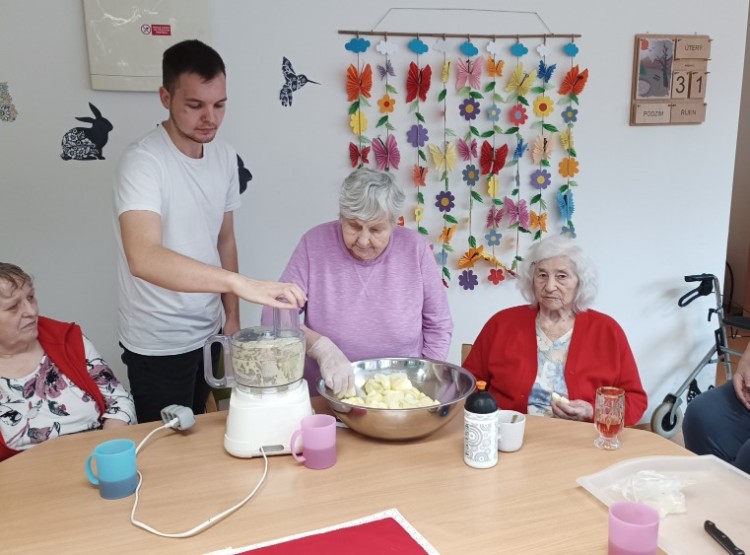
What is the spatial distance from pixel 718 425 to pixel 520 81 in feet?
5.62

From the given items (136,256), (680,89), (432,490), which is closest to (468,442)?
(432,490)

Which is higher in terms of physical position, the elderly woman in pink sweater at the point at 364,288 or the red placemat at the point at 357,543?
the elderly woman in pink sweater at the point at 364,288

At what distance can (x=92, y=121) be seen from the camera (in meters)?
2.56

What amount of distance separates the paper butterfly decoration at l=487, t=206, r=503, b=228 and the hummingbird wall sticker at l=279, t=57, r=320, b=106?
105 centimetres

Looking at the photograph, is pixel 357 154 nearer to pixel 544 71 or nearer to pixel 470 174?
pixel 470 174

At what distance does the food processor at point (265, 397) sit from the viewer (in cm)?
142

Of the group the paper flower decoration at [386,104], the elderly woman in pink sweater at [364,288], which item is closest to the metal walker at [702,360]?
the paper flower decoration at [386,104]

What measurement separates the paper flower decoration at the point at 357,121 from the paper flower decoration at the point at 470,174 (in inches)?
21.1

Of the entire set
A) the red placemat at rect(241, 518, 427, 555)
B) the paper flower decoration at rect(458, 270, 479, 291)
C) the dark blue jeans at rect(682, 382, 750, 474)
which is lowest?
the dark blue jeans at rect(682, 382, 750, 474)

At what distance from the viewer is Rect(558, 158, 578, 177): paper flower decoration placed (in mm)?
3148

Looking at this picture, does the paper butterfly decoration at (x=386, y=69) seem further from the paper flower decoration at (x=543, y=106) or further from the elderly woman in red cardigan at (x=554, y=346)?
the elderly woman in red cardigan at (x=554, y=346)

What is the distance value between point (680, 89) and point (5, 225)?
10.6 feet

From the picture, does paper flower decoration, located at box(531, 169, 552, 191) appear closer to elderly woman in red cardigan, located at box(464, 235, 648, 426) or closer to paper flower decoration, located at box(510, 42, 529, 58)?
paper flower decoration, located at box(510, 42, 529, 58)

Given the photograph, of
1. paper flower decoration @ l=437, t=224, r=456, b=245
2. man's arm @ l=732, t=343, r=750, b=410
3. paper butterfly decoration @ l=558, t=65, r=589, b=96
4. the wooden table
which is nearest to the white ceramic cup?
the wooden table
